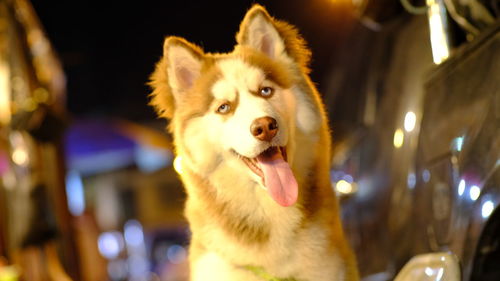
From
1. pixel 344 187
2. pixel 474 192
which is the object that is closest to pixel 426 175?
pixel 474 192

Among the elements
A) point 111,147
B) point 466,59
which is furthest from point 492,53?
point 111,147

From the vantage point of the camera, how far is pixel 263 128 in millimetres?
1667

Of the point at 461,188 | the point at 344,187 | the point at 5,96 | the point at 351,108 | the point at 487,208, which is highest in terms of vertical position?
the point at 5,96

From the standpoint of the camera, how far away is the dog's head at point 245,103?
1.73 metres

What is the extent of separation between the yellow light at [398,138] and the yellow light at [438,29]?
1.88ft

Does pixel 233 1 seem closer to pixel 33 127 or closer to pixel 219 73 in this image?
pixel 219 73

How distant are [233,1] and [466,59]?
107 cm

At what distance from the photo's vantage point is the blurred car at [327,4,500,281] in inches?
79.3

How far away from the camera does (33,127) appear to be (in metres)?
4.48

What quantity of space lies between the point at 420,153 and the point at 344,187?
170 cm

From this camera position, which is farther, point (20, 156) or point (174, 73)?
point (20, 156)

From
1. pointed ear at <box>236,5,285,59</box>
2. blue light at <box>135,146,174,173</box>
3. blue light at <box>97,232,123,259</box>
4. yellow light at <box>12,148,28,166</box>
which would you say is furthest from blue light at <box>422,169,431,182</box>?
blue light at <box>135,146,174,173</box>

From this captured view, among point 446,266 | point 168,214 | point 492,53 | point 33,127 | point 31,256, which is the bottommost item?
point 446,266

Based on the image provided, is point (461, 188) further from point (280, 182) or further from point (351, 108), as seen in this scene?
point (351, 108)
